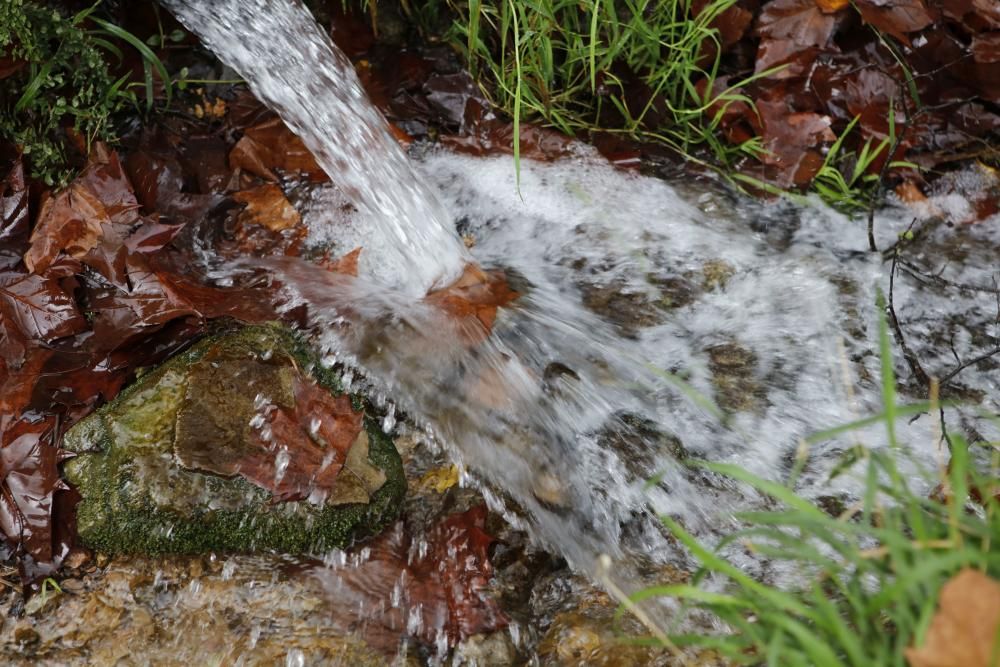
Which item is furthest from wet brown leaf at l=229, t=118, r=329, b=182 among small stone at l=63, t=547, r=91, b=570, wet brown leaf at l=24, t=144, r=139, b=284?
small stone at l=63, t=547, r=91, b=570

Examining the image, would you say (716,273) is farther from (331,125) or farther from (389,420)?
(331,125)

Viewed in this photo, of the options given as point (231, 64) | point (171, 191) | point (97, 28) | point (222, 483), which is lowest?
point (222, 483)

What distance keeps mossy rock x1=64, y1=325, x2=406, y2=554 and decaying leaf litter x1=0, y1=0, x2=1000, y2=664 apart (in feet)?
0.36

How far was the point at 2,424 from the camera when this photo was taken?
204 cm

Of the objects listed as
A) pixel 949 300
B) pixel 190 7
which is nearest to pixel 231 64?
pixel 190 7

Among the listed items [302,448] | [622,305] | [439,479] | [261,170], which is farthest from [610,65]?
[302,448]

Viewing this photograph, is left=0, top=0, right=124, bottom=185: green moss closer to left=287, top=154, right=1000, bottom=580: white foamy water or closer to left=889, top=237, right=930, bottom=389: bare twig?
left=287, top=154, right=1000, bottom=580: white foamy water

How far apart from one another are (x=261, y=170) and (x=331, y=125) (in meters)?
0.37

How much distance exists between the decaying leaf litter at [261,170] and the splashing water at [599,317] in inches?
5.7

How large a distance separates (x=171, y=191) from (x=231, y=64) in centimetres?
52

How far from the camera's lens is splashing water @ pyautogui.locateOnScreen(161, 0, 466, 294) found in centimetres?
264

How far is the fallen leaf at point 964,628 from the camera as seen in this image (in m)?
0.98

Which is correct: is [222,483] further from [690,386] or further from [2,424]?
[690,386]

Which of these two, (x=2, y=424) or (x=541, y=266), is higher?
(x=2, y=424)
